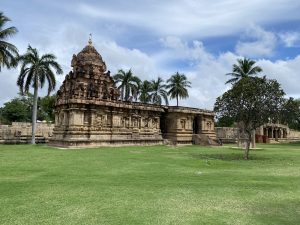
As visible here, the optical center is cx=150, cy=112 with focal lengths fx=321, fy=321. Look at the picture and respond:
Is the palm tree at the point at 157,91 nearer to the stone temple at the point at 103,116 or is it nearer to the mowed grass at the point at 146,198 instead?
the stone temple at the point at 103,116

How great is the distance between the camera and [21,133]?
40000 millimetres

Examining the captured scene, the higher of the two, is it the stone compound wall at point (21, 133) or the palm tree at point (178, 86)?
the palm tree at point (178, 86)

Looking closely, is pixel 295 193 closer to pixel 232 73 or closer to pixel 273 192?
pixel 273 192

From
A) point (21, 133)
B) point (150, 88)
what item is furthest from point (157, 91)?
point (21, 133)

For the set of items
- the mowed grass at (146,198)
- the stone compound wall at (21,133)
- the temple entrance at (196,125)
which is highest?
the temple entrance at (196,125)

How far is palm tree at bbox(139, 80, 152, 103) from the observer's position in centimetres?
6238

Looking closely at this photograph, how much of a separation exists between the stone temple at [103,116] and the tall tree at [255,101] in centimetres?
1485

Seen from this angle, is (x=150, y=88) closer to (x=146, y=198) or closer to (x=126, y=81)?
(x=126, y=81)

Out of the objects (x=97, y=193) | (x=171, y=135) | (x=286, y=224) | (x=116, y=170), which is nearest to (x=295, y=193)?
(x=286, y=224)

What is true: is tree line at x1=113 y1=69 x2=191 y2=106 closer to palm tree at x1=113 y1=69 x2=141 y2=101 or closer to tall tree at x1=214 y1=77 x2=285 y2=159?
palm tree at x1=113 y1=69 x2=141 y2=101

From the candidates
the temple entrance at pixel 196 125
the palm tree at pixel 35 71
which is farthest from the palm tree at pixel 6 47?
the temple entrance at pixel 196 125

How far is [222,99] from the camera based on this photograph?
23188mm

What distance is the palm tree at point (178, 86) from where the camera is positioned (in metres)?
59.7

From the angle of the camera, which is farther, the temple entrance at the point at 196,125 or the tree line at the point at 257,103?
the temple entrance at the point at 196,125
